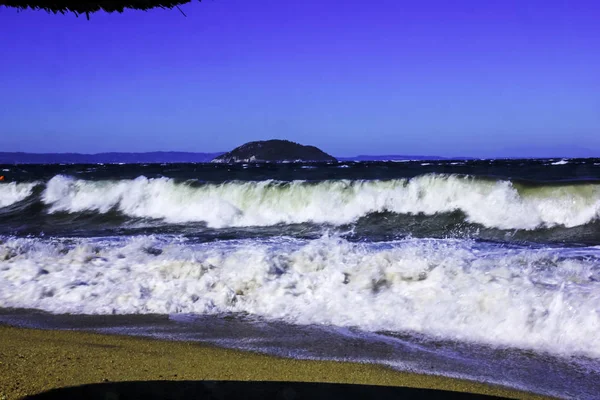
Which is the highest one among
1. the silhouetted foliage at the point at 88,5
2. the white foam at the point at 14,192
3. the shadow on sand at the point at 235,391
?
the silhouetted foliage at the point at 88,5

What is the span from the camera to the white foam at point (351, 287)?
573cm

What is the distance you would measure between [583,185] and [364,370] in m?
12.0

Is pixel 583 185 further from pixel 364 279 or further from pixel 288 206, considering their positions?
pixel 364 279

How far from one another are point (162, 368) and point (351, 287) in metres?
A: 3.00

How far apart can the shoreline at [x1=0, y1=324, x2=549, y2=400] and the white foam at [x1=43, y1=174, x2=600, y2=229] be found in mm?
9583

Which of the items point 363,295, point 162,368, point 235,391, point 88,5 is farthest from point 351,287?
point 88,5

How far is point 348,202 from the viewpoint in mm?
16844

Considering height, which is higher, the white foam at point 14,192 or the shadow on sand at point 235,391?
the shadow on sand at point 235,391

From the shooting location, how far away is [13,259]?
29.8 feet

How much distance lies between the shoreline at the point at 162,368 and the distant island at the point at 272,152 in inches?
3171

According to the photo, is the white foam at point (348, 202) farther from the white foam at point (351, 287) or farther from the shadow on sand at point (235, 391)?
the shadow on sand at point (235, 391)

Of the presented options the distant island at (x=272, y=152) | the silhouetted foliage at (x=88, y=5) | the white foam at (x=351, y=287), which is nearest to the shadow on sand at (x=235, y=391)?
the white foam at (x=351, y=287)

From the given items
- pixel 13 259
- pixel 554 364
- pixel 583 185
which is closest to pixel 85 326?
pixel 13 259

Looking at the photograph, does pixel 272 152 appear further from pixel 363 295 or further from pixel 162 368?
pixel 162 368
